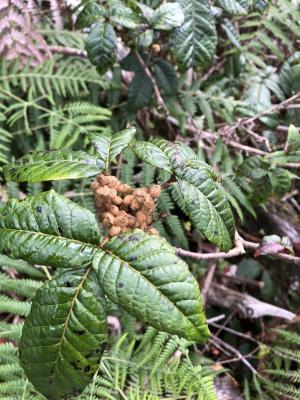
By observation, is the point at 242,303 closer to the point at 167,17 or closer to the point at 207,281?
the point at 207,281

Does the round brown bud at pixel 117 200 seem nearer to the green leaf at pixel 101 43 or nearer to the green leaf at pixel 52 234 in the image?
the green leaf at pixel 52 234

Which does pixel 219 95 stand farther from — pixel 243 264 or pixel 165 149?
pixel 165 149

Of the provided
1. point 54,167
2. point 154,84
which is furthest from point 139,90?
point 54,167

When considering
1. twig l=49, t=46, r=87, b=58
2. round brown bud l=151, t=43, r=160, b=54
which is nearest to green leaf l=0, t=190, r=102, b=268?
round brown bud l=151, t=43, r=160, b=54

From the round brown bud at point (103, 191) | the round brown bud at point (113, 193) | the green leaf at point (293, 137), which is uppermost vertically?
the round brown bud at point (103, 191)

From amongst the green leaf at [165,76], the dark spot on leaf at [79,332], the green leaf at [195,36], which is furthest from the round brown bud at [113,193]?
the green leaf at [165,76]

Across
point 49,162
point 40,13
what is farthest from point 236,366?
point 40,13

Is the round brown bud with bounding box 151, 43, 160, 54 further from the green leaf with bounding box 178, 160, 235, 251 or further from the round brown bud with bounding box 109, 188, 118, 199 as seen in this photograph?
the round brown bud with bounding box 109, 188, 118, 199
